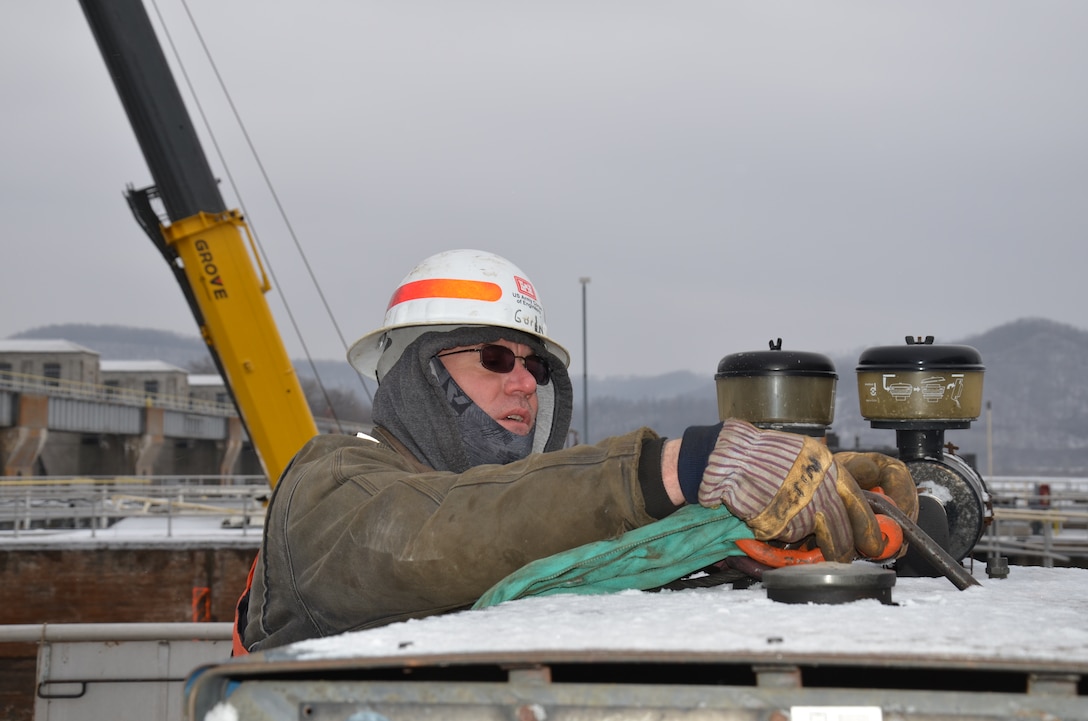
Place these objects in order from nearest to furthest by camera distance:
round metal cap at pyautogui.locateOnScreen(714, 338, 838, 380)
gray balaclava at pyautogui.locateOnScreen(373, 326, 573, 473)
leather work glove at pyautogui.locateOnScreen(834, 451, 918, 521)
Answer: leather work glove at pyautogui.locateOnScreen(834, 451, 918, 521) → gray balaclava at pyautogui.locateOnScreen(373, 326, 573, 473) → round metal cap at pyautogui.locateOnScreen(714, 338, 838, 380)

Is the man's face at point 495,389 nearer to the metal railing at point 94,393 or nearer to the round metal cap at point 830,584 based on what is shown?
the round metal cap at point 830,584

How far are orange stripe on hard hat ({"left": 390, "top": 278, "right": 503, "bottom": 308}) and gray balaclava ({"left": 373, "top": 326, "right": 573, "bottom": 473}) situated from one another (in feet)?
0.41

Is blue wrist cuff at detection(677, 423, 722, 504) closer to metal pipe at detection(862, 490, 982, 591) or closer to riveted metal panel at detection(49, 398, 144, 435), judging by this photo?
metal pipe at detection(862, 490, 982, 591)

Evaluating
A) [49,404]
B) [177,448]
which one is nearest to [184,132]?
[49,404]

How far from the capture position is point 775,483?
2.25 m

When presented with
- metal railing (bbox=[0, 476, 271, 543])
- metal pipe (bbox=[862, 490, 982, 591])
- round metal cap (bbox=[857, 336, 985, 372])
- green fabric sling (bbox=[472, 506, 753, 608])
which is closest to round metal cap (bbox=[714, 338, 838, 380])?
round metal cap (bbox=[857, 336, 985, 372])

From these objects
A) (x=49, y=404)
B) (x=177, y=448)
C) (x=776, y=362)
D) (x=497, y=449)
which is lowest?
(x=177, y=448)

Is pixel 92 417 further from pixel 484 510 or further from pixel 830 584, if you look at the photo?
pixel 830 584

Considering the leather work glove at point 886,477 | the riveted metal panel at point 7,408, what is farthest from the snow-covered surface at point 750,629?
the riveted metal panel at point 7,408

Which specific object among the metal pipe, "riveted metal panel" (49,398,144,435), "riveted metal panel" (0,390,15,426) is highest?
the metal pipe

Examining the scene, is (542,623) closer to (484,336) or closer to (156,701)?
(484,336)

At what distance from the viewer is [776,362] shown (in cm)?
414

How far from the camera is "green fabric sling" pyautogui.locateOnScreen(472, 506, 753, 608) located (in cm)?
232

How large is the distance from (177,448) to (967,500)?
63.6 metres
